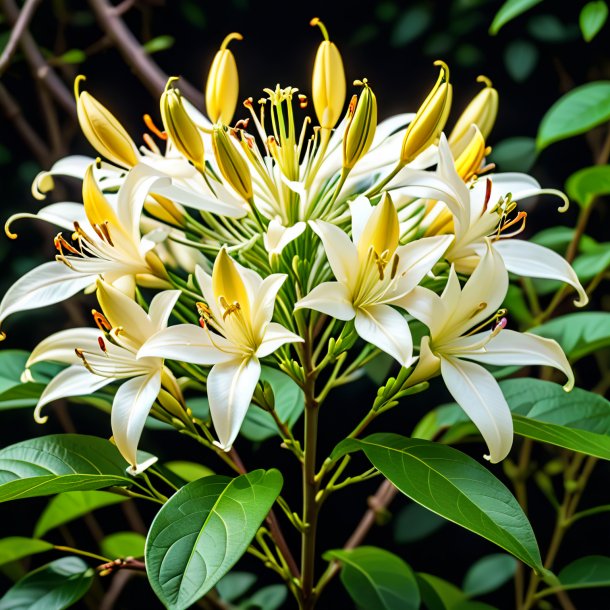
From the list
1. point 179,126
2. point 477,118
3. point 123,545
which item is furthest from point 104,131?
point 123,545

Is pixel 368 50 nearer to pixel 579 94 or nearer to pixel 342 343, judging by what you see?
pixel 579 94

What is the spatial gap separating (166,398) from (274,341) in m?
0.12

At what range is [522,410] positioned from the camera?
69 centimetres

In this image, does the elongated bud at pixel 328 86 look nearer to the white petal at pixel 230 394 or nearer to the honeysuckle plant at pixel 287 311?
the honeysuckle plant at pixel 287 311

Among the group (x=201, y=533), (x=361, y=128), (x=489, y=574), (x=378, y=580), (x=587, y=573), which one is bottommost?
(x=489, y=574)

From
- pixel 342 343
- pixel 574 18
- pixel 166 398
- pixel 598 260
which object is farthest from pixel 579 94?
pixel 166 398

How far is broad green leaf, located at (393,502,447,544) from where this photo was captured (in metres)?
1.12

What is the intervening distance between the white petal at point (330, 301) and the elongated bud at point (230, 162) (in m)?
0.11

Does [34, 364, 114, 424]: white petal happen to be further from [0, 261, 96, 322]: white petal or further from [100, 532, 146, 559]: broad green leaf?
[100, 532, 146, 559]: broad green leaf

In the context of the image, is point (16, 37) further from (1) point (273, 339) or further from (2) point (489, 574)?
(2) point (489, 574)

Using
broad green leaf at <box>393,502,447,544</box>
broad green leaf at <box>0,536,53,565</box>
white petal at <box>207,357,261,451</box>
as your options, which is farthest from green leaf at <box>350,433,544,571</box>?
broad green leaf at <box>393,502,447,544</box>

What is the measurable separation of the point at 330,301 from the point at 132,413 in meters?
0.16

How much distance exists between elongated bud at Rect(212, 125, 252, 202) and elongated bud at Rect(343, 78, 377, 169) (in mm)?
77

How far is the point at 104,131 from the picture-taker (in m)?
0.62
